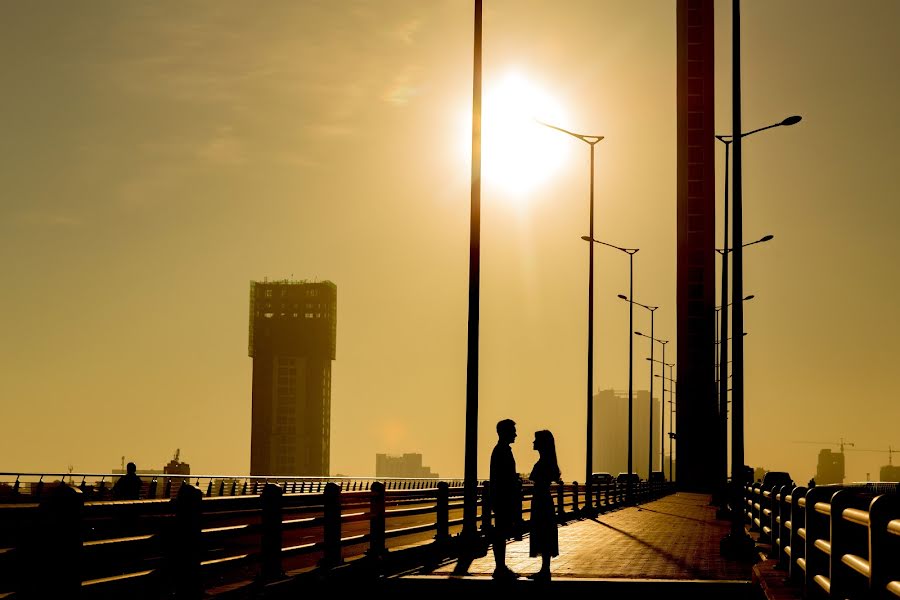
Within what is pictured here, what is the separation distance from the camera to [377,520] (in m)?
19.9

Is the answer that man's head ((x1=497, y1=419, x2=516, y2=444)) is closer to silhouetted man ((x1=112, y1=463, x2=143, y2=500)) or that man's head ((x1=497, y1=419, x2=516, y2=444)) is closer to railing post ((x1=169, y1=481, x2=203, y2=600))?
railing post ((x1=169, y1=481, x2=203, y2=600))

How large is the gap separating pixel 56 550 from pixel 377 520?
9864 millimetres

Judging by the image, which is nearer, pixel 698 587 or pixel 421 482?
pixel 698 587

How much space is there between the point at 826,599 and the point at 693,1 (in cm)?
13624

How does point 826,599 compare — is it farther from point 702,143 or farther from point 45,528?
point 702,143

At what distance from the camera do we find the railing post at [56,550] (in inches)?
397

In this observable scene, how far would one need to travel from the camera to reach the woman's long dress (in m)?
18.3

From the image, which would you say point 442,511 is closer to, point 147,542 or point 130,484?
point 130,484

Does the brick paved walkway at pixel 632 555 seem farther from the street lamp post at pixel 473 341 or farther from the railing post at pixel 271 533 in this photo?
the railing post at pixel 271 533

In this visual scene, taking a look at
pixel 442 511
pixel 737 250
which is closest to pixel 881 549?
pixel 442 511

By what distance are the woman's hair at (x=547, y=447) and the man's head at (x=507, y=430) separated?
21.6 inches

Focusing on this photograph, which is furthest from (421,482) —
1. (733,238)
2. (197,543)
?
(197,543)

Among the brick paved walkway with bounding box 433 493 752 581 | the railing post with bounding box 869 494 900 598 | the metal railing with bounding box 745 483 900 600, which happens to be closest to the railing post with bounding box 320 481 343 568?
the brick paved walkway with bounding box 433 493 752 581

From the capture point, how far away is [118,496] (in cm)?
2848
